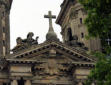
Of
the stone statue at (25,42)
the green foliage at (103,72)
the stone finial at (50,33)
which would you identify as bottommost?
the green foliage at (103,72)

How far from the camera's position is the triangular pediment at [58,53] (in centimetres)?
4731

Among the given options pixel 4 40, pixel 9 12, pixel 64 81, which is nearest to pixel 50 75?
pixel 64 81

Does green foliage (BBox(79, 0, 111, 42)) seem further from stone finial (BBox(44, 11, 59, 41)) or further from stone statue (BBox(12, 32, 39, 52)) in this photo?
stone finial (BBox(44, 11, 59, 41))

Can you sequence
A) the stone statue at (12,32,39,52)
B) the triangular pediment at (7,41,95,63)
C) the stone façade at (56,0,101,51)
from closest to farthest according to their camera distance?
the triangular pediment at (7,41,95,63), the stone statue at (12,32,39,52), the stone façade at (56,0,101,51)

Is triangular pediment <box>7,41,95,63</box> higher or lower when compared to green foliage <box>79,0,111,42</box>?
lower

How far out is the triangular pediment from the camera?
155 feet

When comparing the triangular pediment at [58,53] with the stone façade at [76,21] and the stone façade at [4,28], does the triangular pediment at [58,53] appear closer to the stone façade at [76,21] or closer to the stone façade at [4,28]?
the stone façade at [76,21]

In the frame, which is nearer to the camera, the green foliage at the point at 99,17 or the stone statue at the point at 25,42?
the green foliage at the point at 99,17

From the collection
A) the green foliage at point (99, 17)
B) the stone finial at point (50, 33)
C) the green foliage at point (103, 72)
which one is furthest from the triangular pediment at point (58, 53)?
the green foliage at point (99, 17)

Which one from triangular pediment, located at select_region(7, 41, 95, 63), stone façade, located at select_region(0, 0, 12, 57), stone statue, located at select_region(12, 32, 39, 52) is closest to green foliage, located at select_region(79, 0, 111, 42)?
triangular pediment, located at select_region(7, 41, 95, 63)

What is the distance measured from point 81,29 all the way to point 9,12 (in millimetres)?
9953

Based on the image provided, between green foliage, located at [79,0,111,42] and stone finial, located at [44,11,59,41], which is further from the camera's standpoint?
stone finial, located at [44,11,59,41]

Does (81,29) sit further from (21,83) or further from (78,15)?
(21,83)

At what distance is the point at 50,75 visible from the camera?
47.4 metres
